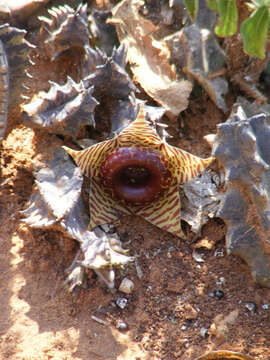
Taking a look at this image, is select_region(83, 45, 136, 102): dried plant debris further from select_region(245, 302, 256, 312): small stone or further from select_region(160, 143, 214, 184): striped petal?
select_region(245, 302, 256, 312): small stone

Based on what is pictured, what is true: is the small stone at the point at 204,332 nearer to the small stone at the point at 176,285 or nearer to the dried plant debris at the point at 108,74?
the small stone at the point at 176,285

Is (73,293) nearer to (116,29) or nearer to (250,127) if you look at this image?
(250,127)

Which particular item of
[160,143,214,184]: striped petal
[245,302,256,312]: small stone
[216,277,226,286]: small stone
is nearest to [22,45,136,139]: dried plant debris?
[160,143,214,184]: striped petal

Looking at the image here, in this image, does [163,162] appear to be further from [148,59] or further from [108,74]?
[148,59]

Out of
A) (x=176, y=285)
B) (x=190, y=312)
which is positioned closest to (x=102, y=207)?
(x=176, y=285)

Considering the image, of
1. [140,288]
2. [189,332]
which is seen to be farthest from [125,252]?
[189,332]

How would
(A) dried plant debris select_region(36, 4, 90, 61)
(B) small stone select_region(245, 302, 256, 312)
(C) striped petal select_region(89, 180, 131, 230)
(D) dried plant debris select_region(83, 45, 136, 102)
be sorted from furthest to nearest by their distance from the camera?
(A) dried plant debris select_region(36, 4, 90, 61) < (D) dried plant debris select_region(83, 45, 136, 102) < (C) striped petal select_region(89, 180, 131, 230) < (B) small stone select_region(245, 302, 256, 312)
